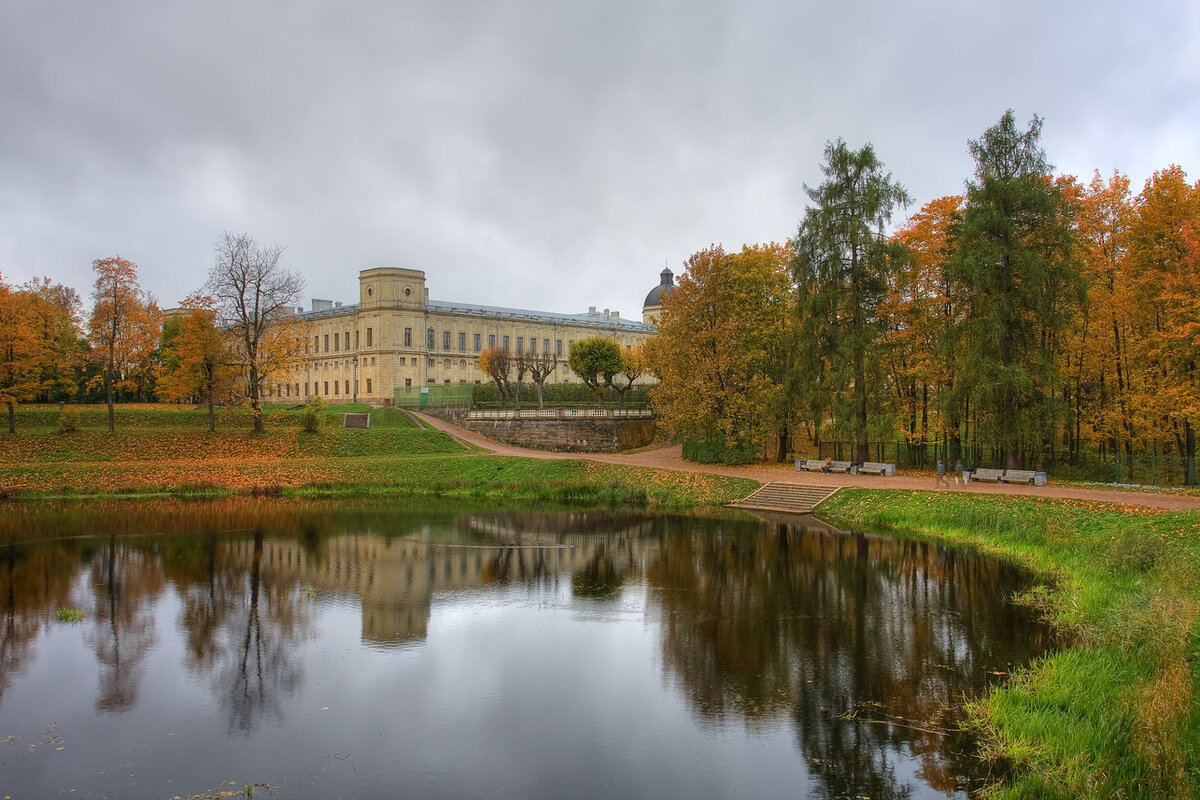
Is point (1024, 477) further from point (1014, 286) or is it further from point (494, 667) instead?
point (494, 667)

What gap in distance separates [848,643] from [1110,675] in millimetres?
3433

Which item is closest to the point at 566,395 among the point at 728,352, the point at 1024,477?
the point at 728,352

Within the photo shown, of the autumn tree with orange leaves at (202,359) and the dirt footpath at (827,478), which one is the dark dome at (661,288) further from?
the autumn tree with orange leaves at (202,359)

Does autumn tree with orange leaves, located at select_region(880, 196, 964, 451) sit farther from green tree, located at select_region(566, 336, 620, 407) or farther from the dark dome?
the dark dome

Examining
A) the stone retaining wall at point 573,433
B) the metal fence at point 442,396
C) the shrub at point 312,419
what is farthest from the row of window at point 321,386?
the stone retaining wall at point 573,433

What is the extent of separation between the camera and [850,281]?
102ft

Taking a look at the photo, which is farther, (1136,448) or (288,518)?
(1136,448)

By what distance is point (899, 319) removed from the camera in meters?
30.8

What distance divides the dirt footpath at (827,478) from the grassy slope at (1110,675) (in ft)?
10.7

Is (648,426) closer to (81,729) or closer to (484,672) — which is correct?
(484,672)

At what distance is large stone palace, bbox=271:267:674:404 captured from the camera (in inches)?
2581

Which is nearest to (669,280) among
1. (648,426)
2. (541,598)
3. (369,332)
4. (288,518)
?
(369,332)

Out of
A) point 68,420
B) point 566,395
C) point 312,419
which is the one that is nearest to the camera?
point 68,420

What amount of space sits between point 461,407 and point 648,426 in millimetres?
12126
